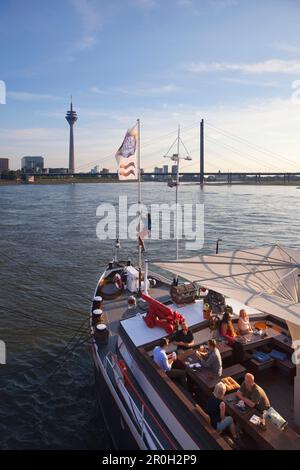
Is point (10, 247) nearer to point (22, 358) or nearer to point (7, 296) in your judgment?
point (7, 296)

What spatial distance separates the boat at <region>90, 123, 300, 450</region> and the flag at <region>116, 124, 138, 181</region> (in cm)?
508

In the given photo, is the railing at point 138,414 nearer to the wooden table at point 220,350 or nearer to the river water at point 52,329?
the wooden table at point 220,350

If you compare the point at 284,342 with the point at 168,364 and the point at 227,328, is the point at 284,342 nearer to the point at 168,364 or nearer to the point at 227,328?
the point at 227,328

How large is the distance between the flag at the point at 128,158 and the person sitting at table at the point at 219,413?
938 cm

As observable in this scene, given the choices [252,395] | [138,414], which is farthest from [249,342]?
[138,414]

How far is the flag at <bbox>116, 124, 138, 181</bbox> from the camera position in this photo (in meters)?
14.7

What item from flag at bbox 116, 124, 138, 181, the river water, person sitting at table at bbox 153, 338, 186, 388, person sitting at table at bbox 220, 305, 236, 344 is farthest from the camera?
flag at bbox 116, 124, 138, 181

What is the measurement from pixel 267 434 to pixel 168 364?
2.71 m

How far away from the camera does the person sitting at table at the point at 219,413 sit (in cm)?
711

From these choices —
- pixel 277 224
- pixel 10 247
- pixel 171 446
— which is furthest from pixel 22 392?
pixel 277 224

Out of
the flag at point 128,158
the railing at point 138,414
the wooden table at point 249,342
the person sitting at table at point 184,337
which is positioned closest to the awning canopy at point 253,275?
the wooden table at point 249,342

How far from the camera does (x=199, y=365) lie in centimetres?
873

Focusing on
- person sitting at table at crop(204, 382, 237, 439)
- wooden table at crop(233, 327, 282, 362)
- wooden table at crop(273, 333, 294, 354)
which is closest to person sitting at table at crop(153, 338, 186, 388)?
person sitting at table at crop(204, 382, 237, 439)

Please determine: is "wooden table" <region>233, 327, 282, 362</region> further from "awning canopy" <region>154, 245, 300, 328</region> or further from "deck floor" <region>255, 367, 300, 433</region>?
"awning canopy" <region>154, 245, 300, 328</region>
